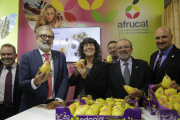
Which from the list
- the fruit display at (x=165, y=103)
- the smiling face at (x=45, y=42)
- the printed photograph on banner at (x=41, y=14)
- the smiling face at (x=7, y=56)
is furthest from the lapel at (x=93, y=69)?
the printed photograph on banner at (x=41, y=14)

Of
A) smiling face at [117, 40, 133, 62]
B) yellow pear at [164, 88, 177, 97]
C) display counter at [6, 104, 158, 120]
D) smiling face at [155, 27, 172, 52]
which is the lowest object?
display counter at [6, 104, 158, 120]

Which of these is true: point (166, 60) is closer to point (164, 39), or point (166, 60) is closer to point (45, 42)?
point (164, 39)

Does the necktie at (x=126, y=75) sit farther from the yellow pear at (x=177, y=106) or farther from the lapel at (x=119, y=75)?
the yellow pear at (x=177, y=106)

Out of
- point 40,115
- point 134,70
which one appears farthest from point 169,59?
point 40,115

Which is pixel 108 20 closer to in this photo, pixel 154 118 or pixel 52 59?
pixel 52 59

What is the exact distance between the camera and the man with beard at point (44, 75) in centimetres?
198

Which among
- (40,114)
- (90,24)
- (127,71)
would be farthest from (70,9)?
(40,114)

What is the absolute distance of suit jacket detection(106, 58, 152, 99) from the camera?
7.11 ft

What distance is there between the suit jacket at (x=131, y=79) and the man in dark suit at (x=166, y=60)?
0.33 metres

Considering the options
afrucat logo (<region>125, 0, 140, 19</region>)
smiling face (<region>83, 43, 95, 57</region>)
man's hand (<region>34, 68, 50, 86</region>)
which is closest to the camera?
man's hand (<region>34, 68, 50, 86</region>)

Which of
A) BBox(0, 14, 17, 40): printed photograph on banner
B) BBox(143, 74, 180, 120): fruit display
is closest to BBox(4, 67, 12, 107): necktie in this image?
BBox(143, 74, 180, 120): fruit display

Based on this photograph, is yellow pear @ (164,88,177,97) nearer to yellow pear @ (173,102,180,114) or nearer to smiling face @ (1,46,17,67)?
yellow pear @ (173,102,180,114)

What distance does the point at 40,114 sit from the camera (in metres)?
1.52

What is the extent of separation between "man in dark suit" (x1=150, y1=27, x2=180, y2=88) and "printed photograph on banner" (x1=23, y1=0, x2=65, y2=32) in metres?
2.81
